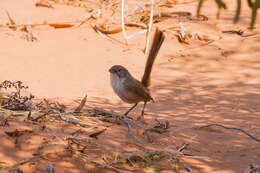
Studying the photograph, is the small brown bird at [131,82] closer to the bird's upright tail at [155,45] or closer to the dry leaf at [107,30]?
the bird's upright tail at [155,45]

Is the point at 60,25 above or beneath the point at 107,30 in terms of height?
above

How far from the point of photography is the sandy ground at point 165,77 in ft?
13.1

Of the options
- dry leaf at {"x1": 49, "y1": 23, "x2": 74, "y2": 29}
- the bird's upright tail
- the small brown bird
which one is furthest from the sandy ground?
the bird's upright tail

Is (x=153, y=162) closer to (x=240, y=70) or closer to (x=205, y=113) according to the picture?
(x=205, y=113)

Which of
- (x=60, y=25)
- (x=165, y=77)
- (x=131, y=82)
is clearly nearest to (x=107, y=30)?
(x=60, y=25)

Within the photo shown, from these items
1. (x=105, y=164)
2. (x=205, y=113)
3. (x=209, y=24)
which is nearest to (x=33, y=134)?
(x=105, y=164)

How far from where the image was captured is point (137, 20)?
11984mm

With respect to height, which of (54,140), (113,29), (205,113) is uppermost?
(113,29)

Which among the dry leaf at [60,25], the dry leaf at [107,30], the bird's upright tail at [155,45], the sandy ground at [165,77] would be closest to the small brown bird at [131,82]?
the bird's upright tail at [155,45]

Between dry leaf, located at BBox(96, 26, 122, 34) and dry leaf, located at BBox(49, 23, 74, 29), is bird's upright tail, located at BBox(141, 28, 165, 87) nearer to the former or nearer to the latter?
dry leaf, located at BBox(96, 26, 122, 34)

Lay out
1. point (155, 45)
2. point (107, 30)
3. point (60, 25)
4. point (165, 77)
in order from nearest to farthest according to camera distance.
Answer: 1. point (155, 45)
2. point (165, 77)
3. point (107, 30)
4. point (60, 25)

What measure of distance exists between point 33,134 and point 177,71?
240 inches

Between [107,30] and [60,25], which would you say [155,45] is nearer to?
[107,30]

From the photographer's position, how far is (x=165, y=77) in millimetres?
8852
